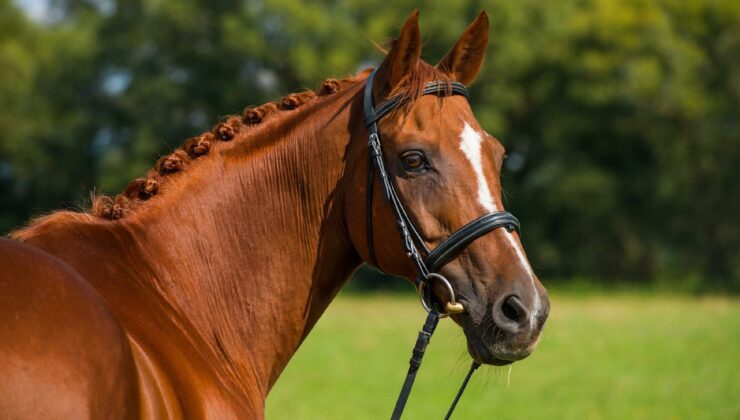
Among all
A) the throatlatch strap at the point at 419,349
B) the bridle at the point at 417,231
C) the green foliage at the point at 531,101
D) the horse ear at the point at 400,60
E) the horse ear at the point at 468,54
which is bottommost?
the green foliage at the point at 531,101

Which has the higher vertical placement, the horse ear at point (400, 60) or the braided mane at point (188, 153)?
the horse ear at point (400, 60)

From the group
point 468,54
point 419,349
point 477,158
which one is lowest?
point 419,349

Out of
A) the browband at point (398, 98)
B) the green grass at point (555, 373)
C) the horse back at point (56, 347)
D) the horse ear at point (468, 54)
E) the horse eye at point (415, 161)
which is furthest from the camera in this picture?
the green grass at point (555, 373)

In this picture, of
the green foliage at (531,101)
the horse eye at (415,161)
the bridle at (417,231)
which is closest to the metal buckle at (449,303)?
the bridle at (417,231)

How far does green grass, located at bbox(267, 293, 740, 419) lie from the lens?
36.6 ft

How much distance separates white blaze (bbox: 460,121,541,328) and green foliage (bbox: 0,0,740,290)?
32317mm

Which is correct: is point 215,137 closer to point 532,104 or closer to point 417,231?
point 417,231

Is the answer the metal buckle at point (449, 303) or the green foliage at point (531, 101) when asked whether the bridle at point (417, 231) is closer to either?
the metal buckle at point (449, 303)

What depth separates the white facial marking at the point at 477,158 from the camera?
327 cm

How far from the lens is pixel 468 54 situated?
12.5 ft

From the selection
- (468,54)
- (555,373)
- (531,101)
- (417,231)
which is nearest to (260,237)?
(417,231)

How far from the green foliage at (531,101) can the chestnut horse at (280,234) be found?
32.1 meters

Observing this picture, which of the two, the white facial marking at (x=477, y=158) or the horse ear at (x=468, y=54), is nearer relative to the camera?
the white facial marking at (x=477, y=158)

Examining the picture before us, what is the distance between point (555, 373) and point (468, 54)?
11.4 m
